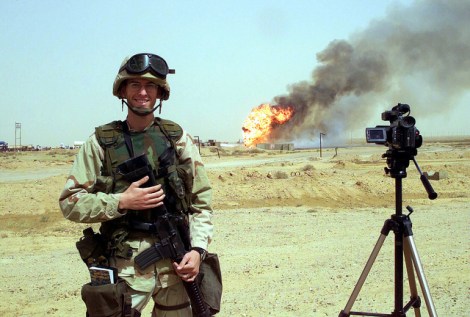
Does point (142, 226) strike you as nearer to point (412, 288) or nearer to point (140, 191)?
point (140, 191)

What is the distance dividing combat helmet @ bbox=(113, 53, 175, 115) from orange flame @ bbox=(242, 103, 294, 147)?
53.0 metres

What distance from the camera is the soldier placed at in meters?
2.69

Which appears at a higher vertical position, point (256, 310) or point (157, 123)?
point (157, 123)

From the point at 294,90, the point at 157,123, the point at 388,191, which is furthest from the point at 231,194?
the point at 294,90

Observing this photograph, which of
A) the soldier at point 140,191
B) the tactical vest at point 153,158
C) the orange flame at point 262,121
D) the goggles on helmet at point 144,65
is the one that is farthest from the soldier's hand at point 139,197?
the orange flame at point 262,121

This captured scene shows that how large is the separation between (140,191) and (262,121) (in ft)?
179

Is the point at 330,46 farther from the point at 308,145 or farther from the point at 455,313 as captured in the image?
the point at 455,313

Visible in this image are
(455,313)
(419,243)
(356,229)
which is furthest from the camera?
(356,229)

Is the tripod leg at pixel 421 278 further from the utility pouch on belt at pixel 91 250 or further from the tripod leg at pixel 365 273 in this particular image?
the utility pouch on belt at pixel 91 250

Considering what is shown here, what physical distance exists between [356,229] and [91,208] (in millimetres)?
7864

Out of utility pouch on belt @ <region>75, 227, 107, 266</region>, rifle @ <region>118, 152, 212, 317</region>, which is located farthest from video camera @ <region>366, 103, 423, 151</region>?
utility pouch on belt @ <region>75, 227, 107, 266</region>

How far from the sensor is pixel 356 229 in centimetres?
965

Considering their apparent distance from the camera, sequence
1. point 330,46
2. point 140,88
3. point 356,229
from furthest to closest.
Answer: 1. point 330,46
2. point 356,229
3. point 140,88

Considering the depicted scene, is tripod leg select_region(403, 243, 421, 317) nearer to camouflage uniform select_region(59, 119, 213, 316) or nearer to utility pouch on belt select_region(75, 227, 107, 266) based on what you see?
camouflage uniform select_region(59, 119, 213, 316)
